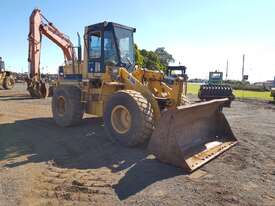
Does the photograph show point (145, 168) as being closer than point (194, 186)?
No

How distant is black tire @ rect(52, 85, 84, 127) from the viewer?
916cm

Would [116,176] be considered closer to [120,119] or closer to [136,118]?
[136,118]

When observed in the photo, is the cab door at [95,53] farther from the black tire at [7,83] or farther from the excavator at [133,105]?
the black tire at [7,83]

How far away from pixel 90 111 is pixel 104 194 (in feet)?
15.7

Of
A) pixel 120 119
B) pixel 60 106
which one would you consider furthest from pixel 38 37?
pixel 120 119

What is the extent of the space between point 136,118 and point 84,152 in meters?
1.34

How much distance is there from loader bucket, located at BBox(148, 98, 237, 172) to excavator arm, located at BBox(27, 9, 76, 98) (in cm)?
1226

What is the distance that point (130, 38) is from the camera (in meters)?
9.18

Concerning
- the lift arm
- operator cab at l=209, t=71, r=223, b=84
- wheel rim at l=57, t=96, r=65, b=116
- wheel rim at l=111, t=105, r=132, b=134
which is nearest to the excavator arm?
the lift arm

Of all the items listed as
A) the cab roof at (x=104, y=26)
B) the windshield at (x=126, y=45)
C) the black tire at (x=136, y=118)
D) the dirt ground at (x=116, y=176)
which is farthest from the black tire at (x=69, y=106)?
the black tire at (x=136, y=118)

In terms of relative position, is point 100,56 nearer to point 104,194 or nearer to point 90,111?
point 90,111

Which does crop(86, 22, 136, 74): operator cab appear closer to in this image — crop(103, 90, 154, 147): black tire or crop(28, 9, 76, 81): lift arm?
crop(103, 90, 154, 147): black tire

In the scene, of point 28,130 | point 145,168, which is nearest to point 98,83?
point 28,130

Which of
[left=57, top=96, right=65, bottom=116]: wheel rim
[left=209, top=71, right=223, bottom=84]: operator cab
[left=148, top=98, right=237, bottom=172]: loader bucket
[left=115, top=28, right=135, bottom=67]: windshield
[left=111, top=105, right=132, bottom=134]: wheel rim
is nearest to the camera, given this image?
[left=148, top=98, right=237, bottom=172]: loader bucket
